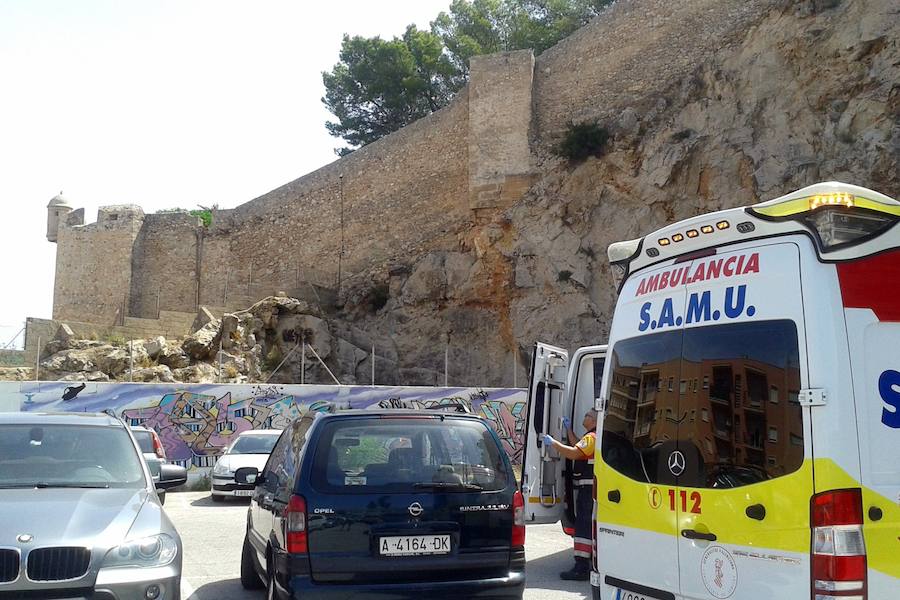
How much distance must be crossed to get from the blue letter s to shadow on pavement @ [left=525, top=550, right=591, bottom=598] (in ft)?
13.1

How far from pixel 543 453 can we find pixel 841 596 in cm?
414

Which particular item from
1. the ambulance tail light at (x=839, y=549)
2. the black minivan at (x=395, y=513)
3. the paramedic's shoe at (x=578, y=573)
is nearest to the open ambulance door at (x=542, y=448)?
the paramedic's shoe at (x=578, y=573)

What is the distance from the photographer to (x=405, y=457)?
5422mm

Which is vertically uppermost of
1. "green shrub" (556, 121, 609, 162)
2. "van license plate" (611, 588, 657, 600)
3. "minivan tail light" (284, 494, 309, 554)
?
"green shrub" (556, 121, 609, 162)

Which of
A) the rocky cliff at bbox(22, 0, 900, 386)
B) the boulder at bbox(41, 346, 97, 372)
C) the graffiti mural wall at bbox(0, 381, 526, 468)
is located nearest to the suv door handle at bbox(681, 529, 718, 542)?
the graffiti mural wall at bbox(0, 381, 526, 468)

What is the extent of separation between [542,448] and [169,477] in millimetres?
3241

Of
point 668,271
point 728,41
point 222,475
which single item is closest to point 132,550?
point 668,271

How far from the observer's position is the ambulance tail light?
11.6 feet

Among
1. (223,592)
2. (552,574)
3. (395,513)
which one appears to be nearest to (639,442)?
(395,513)

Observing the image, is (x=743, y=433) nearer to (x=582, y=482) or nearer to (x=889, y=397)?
(x=889, y=397)

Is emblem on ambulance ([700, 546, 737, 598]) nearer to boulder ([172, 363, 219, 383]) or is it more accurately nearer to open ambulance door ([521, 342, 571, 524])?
open ambulance door ([521, 342, 571, 524])

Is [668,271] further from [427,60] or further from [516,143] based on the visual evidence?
[427,60]

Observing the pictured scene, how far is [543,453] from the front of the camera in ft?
24.9

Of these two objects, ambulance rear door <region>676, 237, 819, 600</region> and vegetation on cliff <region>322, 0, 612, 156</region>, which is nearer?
ambulance rear door <region>676, 237, 819, 600</region>
